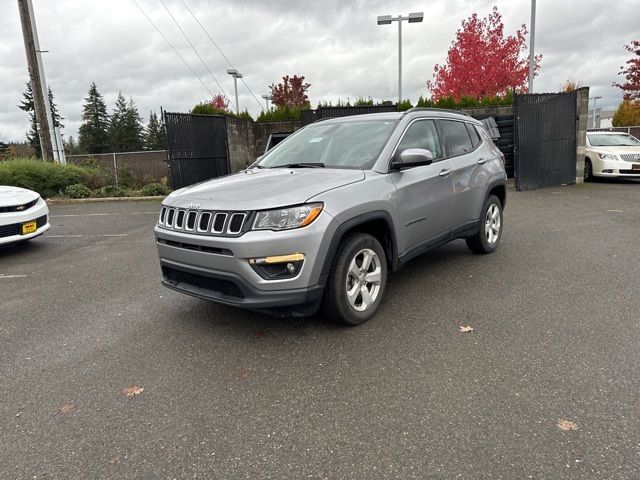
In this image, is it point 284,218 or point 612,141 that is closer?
point 284,218

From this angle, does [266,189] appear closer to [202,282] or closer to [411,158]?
[202,282]

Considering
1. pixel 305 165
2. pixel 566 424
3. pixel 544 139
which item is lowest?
pixel 566 424

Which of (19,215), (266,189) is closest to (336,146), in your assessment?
(266,189)

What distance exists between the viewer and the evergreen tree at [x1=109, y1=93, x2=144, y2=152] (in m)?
70.4

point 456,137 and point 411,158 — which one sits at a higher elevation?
point 456,137

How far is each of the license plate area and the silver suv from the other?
4.23m

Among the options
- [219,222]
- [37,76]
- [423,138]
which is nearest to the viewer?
[219,222]

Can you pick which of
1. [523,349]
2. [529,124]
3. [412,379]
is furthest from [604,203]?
[412,379]

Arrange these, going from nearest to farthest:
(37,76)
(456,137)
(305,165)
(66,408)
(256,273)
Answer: (66,408), (256,273), (305,165), (456,137), (37,76)

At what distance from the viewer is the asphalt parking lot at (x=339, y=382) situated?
7.20ft

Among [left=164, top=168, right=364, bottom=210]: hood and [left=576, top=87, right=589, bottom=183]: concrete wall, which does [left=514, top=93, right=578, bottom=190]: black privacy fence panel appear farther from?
[left=164, top=168, right=364, bottom=210]: hood

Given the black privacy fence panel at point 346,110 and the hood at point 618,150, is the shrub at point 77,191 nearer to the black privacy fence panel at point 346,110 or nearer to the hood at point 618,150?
the black privacy fence panel at point 346,110

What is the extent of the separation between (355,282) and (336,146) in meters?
1.47

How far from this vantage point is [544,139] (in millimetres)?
12375
